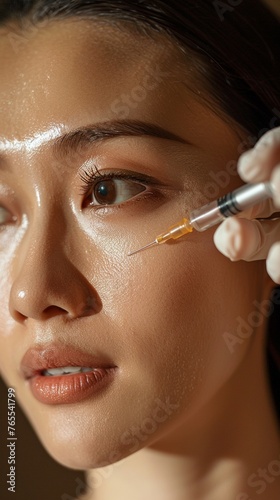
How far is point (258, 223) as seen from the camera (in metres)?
0.73

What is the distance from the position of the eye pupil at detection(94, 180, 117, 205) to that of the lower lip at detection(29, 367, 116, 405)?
198 mm

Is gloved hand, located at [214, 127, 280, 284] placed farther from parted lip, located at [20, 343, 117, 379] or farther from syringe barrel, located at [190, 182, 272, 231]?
parted lip, located at [20, 343, 117, 379]

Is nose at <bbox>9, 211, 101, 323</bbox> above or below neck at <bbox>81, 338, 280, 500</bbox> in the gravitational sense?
above

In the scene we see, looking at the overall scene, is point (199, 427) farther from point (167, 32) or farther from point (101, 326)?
point (167, 32)

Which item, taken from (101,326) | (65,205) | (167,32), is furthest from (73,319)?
(167,32)

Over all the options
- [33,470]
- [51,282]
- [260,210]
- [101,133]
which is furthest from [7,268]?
[33,470]

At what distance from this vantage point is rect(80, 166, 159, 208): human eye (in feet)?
2.72

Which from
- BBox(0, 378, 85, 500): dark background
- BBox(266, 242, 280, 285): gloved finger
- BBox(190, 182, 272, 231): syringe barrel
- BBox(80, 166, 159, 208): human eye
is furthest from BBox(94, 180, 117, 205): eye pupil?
BBox(0, 378, 85, 500): dark background

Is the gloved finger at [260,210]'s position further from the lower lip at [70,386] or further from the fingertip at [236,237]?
the lower lip at [70,386]

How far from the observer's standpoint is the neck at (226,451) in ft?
→ 3.10

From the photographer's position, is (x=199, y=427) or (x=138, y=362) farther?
(x=199, y=427)

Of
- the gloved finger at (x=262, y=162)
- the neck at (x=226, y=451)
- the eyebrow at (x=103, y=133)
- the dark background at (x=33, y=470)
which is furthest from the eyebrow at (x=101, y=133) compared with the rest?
the dark background at (x=33, y=470)

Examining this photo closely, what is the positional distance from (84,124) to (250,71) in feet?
0.72

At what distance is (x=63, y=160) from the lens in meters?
0.82
